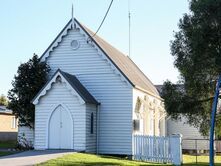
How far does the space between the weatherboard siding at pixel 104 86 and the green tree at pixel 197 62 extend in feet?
15.3

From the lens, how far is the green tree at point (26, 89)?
2748 centimetres

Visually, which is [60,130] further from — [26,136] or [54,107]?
[26,136]

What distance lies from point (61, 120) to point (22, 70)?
4775mm

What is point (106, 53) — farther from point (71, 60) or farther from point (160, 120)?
point (160, 120)

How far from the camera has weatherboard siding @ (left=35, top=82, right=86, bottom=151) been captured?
24922 millimetres

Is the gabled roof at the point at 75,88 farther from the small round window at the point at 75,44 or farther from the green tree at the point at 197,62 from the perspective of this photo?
the green tree at the point at 197,62

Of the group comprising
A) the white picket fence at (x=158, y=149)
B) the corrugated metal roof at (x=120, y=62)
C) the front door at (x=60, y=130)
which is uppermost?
the corrugated metal roof at (x=120, y=62)

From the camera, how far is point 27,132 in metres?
28.6

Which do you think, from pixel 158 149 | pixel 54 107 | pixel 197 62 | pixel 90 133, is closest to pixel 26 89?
pixel 54 107

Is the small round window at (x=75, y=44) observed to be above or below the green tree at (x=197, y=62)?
above

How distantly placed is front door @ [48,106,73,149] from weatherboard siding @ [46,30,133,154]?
2575 mm

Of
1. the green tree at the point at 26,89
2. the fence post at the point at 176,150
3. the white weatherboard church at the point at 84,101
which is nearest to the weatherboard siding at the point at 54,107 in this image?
the white weatherboard church at the point at 84,101

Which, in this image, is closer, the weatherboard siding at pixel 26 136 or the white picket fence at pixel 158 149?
the white picket fence at pixel 158 149

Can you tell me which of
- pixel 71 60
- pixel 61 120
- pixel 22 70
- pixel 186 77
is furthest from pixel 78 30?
pixel 186 77
